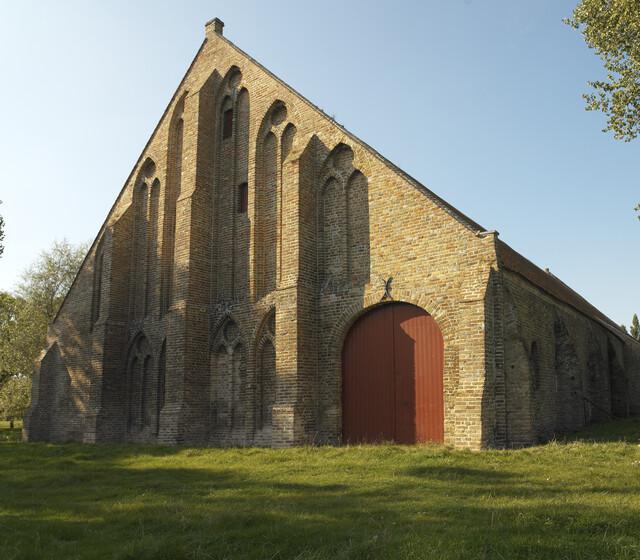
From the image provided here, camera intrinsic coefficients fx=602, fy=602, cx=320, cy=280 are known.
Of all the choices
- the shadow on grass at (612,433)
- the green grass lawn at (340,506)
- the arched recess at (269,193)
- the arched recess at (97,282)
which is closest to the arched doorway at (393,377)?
the green grass lawn at (340,506)

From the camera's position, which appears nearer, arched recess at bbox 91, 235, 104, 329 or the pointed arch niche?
the pointed arch niche

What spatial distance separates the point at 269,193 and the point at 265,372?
5307 millimetres

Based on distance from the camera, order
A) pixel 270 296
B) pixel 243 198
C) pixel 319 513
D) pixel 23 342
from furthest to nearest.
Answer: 1. pixel 23 342
2. pixel 243 198
3. pixel 270 296
4. pixel 319 513

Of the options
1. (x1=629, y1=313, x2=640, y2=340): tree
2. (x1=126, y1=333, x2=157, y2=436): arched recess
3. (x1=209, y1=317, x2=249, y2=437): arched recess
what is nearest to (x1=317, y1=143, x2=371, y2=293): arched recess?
(x1=209, y1=317, x2=249, y2=437): arched recess

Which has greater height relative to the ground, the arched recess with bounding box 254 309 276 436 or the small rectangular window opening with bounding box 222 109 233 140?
the small rectangular window opening with bounding box 222 109 233 140

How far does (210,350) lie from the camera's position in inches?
717

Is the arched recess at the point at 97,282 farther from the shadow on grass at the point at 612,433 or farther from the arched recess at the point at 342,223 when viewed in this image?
the shadow on grass at the point at 612,433

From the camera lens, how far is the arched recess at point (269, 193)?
57.1 feet

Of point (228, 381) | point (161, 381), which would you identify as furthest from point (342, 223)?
point (161, 381)

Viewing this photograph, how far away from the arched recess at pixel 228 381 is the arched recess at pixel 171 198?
2889 mm

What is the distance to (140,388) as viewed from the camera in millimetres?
20094

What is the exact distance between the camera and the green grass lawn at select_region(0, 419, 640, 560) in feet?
19.1

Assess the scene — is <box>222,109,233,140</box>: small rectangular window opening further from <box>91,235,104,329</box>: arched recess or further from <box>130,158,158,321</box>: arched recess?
<box>91,235,104,329</box>: arched recess

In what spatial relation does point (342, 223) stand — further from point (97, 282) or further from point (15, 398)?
point (15, 398)
